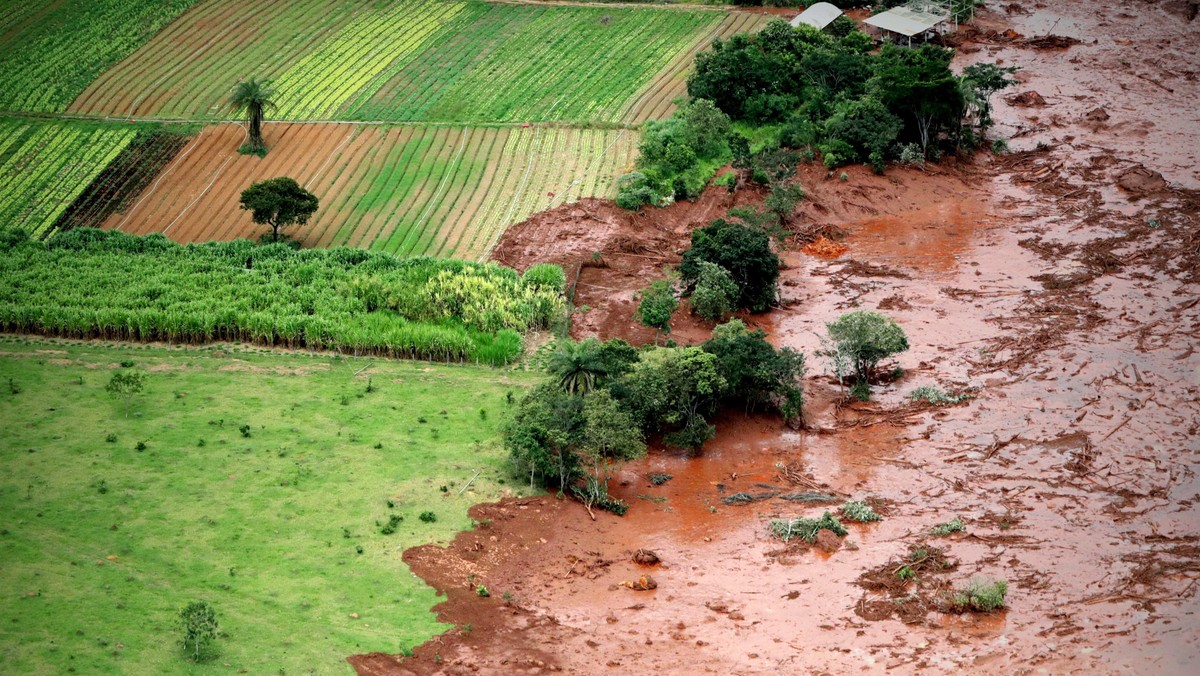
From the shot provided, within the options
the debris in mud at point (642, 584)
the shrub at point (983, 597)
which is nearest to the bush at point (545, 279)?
the debris in mud at point (642, 584)

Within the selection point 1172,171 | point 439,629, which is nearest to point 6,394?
point 439,629

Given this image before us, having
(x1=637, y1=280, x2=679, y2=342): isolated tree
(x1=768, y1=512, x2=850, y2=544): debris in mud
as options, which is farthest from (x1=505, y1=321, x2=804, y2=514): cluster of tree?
(x1=768, y1=512, x2=850, y2=544): debris in mud

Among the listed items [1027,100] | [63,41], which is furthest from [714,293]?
[63,41]

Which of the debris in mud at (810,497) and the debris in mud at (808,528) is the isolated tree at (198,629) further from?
the debris in mud at (810,497)

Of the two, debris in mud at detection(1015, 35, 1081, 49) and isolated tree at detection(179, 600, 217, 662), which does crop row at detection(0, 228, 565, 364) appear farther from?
debris in mud at detection(1015, 35, 1081, 49)

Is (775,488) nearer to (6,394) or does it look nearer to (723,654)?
(723,654)

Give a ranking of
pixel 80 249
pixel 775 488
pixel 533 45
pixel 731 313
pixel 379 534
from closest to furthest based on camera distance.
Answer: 1. pixel 379 534
2. pixel 775 488
3. pixel 731 313
4. pixel 80 249
5. pixel 533 45

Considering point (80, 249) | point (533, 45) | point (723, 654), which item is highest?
point (533, 45)
